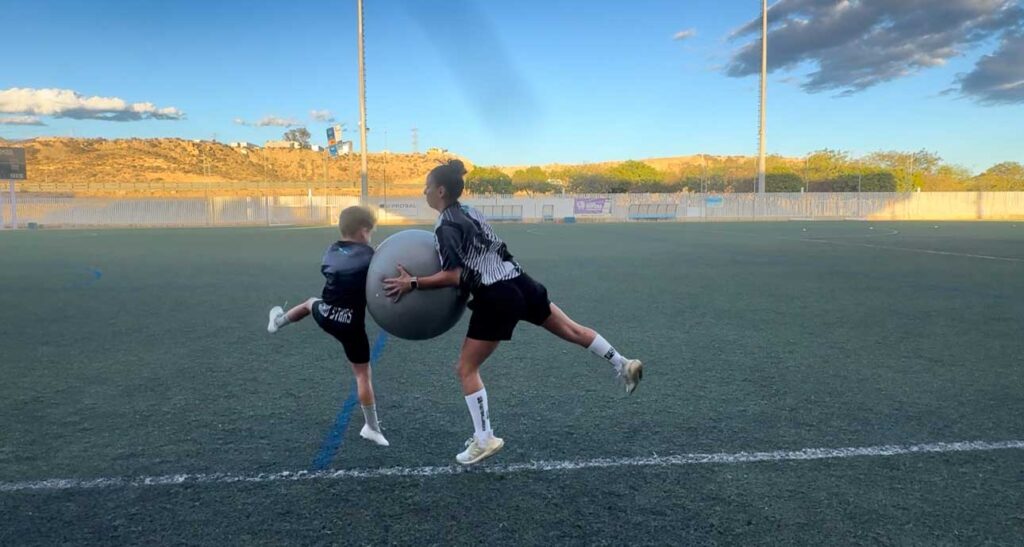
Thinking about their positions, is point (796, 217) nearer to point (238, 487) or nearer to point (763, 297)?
point (763, 297)

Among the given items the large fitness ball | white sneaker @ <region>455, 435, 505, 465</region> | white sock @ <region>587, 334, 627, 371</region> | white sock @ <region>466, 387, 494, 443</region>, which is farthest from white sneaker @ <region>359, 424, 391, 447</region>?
white sock @ <region>587, 334, 627, 371</region>

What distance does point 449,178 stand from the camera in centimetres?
378

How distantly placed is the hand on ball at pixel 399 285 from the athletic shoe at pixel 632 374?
1.57 meters

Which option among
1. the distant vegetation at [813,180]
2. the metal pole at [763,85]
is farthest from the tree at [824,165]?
the metal pole at [763,85]

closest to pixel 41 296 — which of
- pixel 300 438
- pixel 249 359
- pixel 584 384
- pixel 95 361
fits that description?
pixel 95 361

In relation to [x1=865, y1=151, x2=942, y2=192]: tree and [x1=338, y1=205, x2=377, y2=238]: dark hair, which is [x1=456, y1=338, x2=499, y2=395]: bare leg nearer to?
[x1=338, y1=205, x2=377, y2=238]: dark hair

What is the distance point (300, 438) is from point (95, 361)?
3432 millimetres

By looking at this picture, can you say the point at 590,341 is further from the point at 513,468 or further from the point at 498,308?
the point at 513,468

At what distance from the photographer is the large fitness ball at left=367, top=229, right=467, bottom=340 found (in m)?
3.79

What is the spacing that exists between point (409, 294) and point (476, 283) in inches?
15.1

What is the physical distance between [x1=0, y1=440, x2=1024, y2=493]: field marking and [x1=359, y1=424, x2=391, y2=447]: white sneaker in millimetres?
393

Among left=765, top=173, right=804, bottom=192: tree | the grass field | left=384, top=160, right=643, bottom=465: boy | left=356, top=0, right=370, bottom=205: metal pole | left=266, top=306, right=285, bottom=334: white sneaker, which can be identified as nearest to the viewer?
the grass field

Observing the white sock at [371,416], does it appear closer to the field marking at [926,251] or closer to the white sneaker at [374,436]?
the white sneaker at [374,436]

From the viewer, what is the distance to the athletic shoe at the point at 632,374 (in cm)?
436
